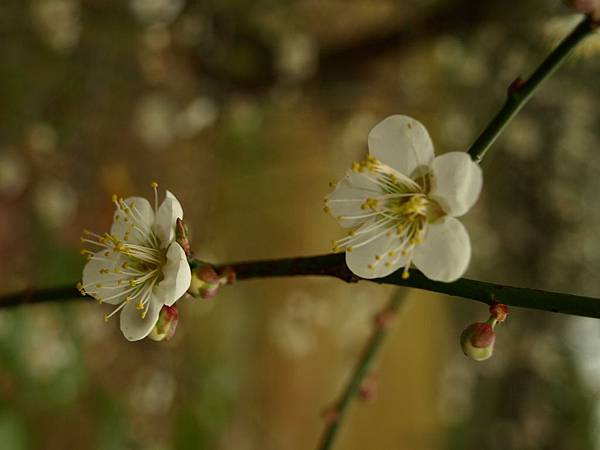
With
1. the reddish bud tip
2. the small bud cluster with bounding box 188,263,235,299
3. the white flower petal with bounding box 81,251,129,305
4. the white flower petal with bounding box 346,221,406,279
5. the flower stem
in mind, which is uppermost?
the flower stem

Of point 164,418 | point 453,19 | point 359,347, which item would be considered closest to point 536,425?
point 359,347

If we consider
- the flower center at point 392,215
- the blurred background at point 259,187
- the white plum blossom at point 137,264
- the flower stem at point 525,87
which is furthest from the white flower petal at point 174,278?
the blurred background at point 259,187

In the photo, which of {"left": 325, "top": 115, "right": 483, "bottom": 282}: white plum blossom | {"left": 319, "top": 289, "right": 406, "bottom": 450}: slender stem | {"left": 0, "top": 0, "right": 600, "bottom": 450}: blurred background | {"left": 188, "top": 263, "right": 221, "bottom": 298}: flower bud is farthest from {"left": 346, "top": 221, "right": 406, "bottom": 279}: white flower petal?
{"left": 0, "top": 0, "right": 600, "bottom": 450}: blurred background

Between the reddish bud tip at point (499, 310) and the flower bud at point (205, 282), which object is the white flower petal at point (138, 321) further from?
the reddish bud tip at point (499, 310)

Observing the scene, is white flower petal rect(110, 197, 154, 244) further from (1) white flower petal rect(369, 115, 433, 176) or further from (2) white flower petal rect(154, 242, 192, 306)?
(1) white flower petal rect(369, 115, 433, 176)

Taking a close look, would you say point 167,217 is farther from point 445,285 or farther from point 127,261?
point 445,285

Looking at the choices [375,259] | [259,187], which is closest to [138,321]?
[375,259]
